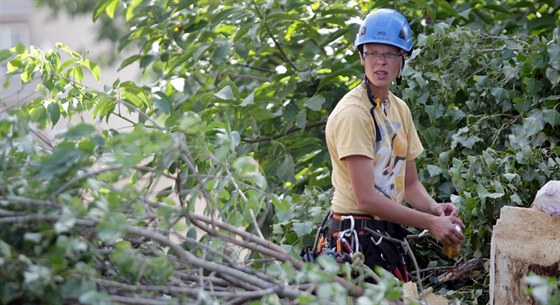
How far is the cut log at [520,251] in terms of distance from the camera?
4.03 meters

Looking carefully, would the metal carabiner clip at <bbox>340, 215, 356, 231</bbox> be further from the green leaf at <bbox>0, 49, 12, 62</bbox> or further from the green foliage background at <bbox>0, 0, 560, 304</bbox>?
the green leaf at <bbox>0, 49, 12, 62</bbox>

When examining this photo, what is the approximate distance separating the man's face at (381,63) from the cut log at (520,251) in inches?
28.1

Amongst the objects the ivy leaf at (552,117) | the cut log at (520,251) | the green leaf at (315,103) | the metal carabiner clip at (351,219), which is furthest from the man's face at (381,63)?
the green leaf at (315,103)

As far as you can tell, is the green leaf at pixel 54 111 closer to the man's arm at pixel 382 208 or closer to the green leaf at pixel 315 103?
the man's arm at pixel 382 208

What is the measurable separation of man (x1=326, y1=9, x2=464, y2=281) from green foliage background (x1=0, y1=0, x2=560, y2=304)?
1.15ft

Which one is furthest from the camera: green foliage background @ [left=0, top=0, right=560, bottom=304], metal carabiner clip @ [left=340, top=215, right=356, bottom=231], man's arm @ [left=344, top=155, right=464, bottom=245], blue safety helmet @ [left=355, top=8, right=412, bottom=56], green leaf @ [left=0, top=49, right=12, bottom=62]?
green leaf @ [left=0, top=49, right=12, bottom=62]

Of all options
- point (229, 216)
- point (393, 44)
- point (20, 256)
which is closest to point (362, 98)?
point (393, 44)

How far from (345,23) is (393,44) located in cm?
199

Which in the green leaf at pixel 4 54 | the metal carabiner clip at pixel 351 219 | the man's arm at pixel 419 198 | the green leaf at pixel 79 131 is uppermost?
the green leaf at pixel 79 131

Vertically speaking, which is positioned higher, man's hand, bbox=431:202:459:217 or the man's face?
the man's face

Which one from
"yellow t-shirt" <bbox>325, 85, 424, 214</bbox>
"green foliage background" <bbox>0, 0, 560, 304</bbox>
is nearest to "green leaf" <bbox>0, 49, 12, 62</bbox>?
"green foliage background" <bbox>0, 0, 560, 304</bbox>

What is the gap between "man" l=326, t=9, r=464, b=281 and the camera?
13.1 ft

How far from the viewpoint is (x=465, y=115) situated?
570 cm

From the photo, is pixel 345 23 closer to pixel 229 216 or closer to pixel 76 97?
pixel 76 97
